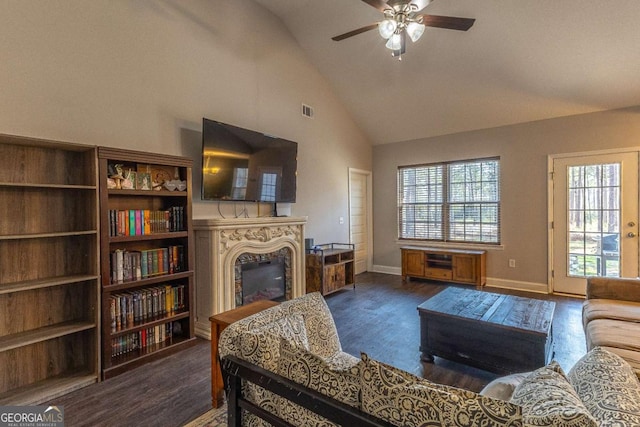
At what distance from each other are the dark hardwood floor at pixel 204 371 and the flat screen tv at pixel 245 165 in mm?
1670

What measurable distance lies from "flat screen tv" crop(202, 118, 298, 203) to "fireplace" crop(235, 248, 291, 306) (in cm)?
73

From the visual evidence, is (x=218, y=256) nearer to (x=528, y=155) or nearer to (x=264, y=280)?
(x=264, y=280)

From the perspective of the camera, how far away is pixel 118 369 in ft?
8.34

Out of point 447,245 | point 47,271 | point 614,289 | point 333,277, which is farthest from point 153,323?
point 447,245

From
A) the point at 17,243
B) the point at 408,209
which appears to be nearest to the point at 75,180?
the point at 17,243

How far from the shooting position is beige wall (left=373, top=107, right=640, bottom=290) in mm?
4414

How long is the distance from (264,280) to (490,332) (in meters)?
2.53

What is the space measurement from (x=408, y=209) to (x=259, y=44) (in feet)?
13.0

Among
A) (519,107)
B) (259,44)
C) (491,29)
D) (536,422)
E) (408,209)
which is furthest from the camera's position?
(408,209)

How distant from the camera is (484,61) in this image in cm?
414

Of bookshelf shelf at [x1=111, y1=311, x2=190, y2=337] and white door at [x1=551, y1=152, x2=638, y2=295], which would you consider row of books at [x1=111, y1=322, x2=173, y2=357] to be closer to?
bookshelf shelf at [x1=111, y1=311, x2=190, y2=337]

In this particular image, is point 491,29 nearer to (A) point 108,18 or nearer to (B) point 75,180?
(A) point 108,18

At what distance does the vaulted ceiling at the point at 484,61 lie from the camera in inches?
134

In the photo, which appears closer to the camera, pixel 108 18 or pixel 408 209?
Answer: pixel 108 18
